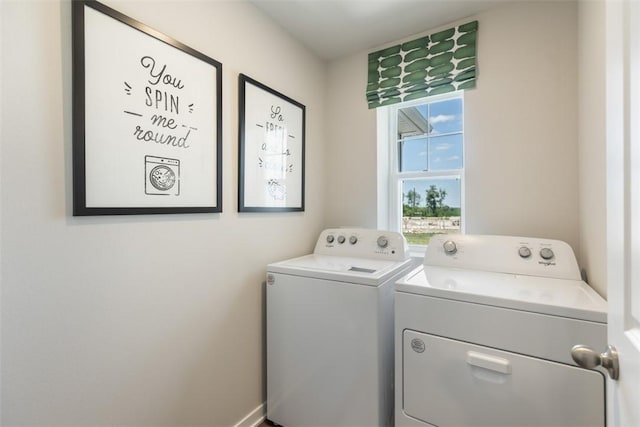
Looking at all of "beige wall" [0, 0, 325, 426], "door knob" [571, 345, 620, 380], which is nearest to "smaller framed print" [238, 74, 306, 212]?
"beige wall" [0, 0, 325, 426]

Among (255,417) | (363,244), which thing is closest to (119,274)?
(255,417)

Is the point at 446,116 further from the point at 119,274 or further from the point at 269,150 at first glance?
the point at 119,274

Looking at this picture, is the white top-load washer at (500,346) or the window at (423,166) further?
the window at (423,166)

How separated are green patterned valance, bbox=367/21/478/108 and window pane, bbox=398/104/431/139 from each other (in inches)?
8.5

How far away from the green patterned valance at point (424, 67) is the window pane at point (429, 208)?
63 cm

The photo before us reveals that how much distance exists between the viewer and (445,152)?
202 centimetres

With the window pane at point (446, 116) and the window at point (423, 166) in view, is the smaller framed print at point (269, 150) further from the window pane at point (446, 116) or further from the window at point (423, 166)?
the window pane at point (446, 116)

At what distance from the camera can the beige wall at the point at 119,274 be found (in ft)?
2.75

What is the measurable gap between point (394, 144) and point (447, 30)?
80cm

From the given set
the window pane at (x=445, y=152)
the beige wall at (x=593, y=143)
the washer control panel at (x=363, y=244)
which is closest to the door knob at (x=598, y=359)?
the beige wall at (x=593, y=143)

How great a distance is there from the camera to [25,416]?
33.6 inches

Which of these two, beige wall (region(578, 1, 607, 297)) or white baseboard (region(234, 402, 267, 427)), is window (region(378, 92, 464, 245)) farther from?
white baseboard (region(234, 402, 267, 427))

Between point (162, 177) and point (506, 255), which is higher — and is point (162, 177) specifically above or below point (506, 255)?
above

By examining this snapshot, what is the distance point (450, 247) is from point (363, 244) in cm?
54
